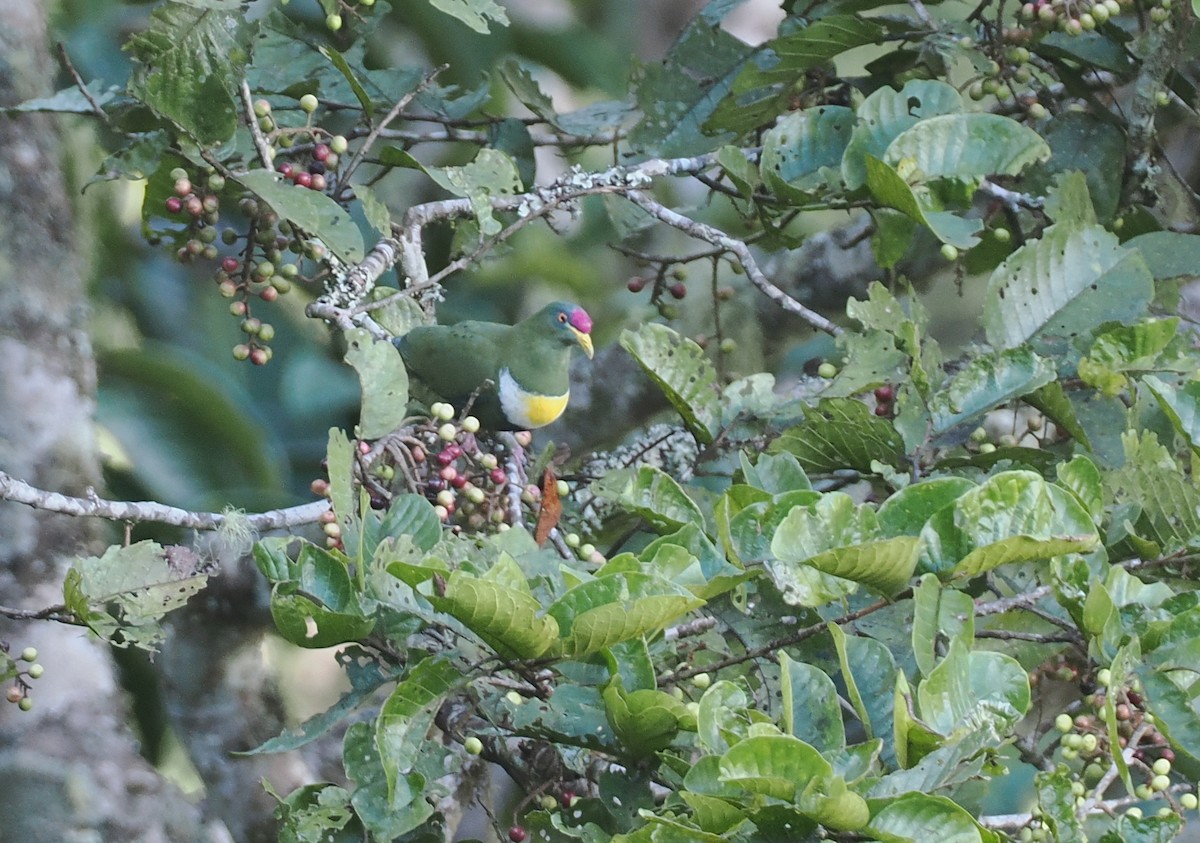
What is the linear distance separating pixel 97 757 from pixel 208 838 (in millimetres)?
188

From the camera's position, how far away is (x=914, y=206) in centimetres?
121

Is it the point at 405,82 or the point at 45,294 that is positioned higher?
the point at 405,82

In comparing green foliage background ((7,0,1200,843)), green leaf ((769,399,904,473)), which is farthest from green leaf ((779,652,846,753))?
green leaf ((769,399,904,473))

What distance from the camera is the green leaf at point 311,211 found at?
3.94 feet

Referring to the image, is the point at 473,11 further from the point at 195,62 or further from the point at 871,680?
the point at 871,680

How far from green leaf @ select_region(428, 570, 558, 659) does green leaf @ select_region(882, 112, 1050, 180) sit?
0.68m

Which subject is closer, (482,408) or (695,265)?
(482,408)

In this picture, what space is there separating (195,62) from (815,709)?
812 millimetres

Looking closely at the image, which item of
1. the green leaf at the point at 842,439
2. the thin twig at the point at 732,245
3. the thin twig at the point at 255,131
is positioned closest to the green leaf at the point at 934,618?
the green leaf at the point at 842,439

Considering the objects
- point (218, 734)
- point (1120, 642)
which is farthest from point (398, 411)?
point (218, 734)

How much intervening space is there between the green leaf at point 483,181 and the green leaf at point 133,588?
1.51 ft

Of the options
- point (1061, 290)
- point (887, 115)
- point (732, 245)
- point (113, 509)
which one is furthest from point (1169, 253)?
point (113, 509)

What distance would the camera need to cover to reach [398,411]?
1.05 metres

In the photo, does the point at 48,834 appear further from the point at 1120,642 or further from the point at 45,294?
the point at 1120,642
